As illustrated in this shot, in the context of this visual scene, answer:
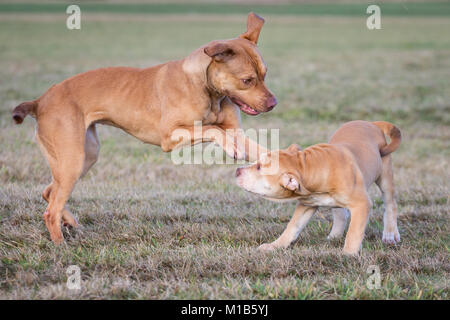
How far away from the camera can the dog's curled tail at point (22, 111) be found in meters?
5.79

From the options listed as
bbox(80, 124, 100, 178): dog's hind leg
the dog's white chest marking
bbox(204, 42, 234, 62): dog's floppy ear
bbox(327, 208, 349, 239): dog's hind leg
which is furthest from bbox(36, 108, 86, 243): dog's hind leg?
bbox(327, 208, 349, 239): dog's hind leg

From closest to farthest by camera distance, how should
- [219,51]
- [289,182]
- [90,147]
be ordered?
[289,182]
[219,51]
[90,147]

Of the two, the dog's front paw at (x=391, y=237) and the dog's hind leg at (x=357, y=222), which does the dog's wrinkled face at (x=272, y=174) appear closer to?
the dog's hind leg at (x=357, y=222)

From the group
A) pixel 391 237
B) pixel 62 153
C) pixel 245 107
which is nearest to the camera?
pixel 245 107

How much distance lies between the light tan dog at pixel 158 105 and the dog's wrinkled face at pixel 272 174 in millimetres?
249

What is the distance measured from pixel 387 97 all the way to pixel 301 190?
11002 millimetres

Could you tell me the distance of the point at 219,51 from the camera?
5.23 metres

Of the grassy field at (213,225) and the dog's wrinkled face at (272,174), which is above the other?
the dog's wrinkled face at (272,174)

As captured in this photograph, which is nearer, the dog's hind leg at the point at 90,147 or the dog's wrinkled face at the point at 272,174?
the dog's wrinkled face at the point at 272,174

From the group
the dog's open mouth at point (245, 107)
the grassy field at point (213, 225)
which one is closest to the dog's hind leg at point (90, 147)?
the grassy field at point (213, 225)

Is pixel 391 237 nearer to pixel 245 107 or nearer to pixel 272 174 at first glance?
pixel 272 174

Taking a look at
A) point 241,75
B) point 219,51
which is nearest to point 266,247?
point 241,75

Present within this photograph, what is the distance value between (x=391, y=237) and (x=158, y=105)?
2.82m

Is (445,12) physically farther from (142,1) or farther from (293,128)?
(293,128)
